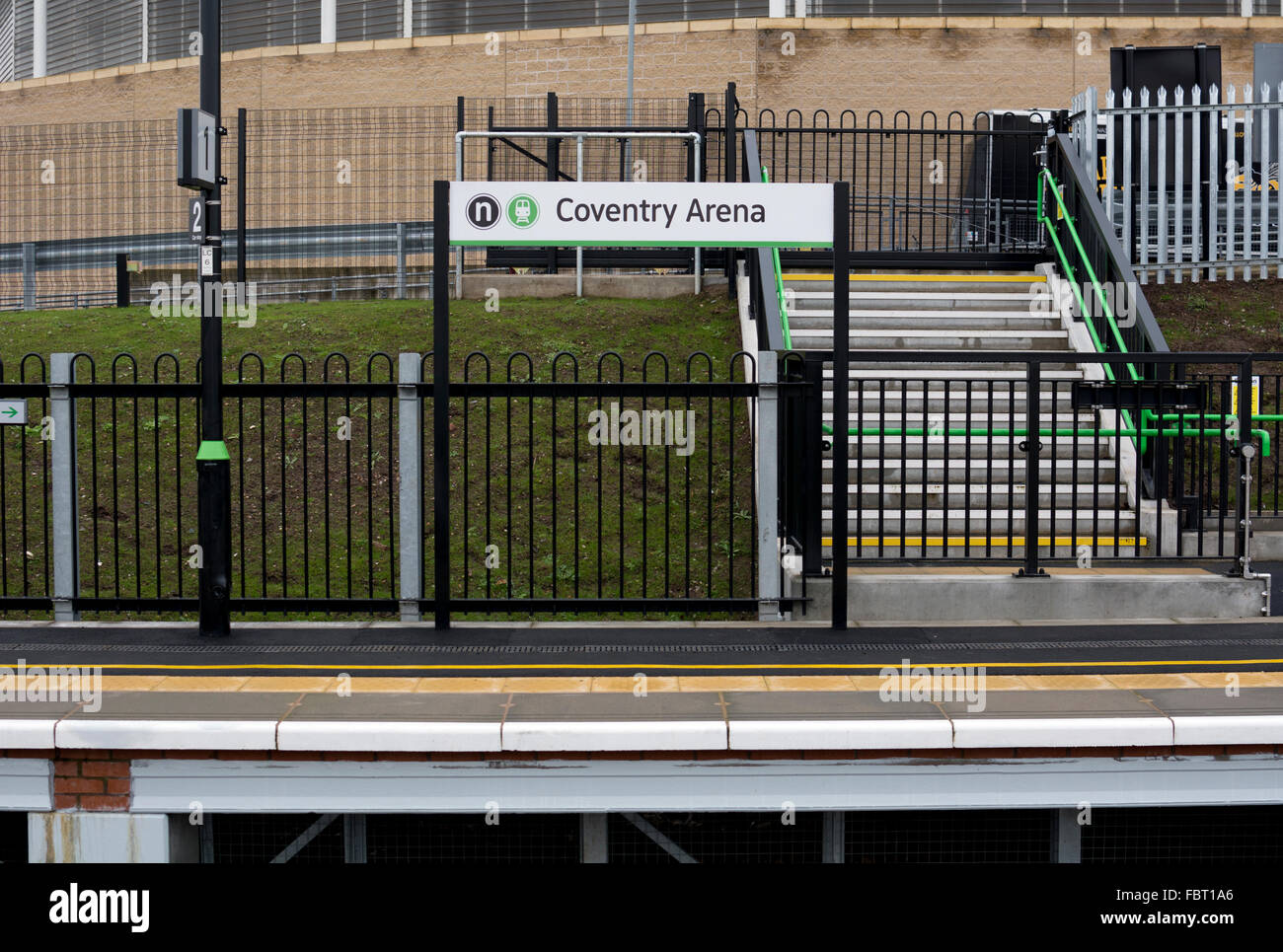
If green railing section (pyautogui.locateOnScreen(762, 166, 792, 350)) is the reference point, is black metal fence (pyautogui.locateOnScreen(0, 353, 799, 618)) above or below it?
below

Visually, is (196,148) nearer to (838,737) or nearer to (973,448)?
(838,737)

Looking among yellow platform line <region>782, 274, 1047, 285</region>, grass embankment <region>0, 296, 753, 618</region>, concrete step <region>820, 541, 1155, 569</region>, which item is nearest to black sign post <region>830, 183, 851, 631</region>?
grass embankment <region>0, 296, 753, 618</region>

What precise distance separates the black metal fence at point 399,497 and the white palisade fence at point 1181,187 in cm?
570

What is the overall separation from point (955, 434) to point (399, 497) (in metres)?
4.20

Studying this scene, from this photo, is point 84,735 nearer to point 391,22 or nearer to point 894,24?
point 894,24

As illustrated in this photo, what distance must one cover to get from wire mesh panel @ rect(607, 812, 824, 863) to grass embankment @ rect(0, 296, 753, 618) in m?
2.14

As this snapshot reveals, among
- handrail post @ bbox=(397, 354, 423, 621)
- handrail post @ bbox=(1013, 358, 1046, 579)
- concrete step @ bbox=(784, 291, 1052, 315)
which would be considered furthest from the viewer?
concrete step @ bbox=(784, 291, 1052, 315)

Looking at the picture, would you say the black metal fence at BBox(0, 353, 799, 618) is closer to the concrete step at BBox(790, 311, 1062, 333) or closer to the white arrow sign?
the white arrow sign

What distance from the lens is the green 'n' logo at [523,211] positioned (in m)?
7.48

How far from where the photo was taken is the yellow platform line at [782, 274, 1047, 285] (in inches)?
520
